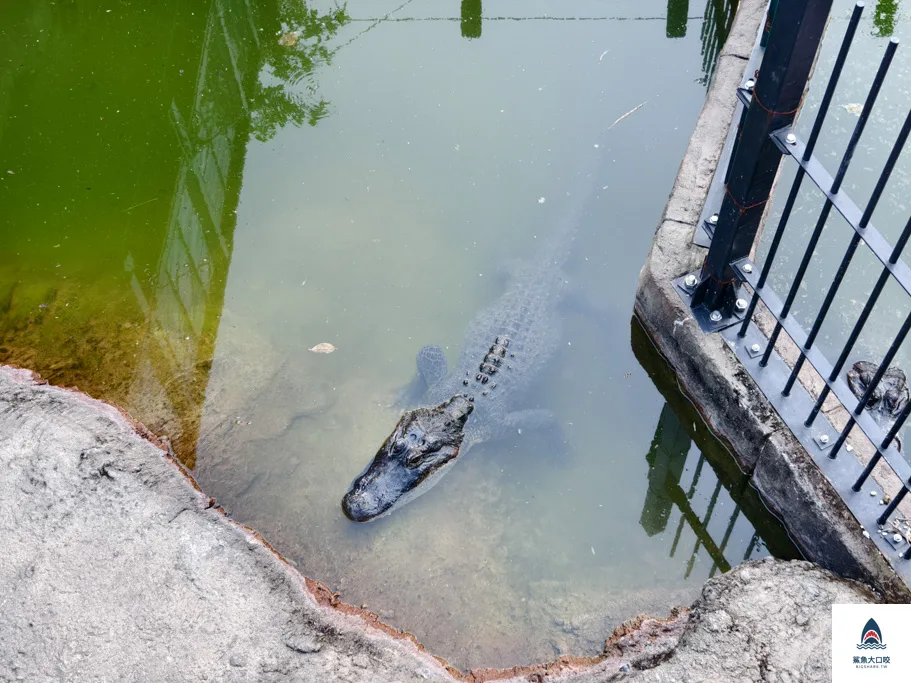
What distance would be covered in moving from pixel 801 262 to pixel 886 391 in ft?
3.00

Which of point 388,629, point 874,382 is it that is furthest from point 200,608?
point 874,382

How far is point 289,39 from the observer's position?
20.0 feet

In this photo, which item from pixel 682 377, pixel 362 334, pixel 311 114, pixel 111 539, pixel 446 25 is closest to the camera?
pixel 111 539

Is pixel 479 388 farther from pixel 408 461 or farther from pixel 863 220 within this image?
pixel 863 220

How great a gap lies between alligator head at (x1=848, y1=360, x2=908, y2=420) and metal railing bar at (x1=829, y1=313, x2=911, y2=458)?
0.55 m

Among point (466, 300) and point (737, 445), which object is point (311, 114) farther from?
point (737, 445)

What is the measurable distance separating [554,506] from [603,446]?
485 mm

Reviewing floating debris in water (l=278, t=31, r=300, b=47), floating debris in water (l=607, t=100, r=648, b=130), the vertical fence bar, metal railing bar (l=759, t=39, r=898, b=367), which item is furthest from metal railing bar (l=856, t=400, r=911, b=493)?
floating debris in water (l=278, t=31, r=300, b=47)

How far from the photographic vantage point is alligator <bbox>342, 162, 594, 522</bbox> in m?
3.92

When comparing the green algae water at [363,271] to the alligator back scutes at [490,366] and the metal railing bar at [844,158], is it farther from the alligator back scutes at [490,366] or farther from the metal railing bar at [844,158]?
the metal railing bar at [844,158]

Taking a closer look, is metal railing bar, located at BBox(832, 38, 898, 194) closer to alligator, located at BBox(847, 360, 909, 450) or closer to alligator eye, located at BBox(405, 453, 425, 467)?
alligator, located at BBox(847, 360, 909, 450)

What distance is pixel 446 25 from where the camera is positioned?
6.20m

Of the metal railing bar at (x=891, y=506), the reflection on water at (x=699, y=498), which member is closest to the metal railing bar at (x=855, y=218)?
the metal railing bar at (x=891, y=506)

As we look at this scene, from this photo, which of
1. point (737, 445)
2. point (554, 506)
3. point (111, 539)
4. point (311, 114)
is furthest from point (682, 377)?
point (311, 114)
